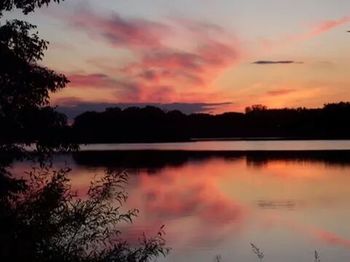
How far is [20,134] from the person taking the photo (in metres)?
12.8

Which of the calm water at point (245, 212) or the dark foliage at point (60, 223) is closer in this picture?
the dark foliage at point (60, 223)

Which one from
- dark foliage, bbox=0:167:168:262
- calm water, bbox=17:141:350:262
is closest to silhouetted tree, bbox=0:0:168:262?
dark foliage, bbox=0:167:168:262

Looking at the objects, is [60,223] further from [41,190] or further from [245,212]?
[245,212]

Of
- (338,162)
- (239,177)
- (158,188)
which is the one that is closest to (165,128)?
(338,162)

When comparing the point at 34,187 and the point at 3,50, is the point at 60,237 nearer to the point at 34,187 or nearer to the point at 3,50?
the point at 34,187

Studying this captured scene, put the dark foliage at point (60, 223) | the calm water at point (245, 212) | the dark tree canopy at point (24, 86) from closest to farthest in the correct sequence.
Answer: the dark foliage at point (60, 223) < the dark tree canopy at point (24, 86) < the calm water at point (245, 212)

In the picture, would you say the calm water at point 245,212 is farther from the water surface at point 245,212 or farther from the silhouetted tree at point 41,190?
the silhouetted tree at point 41,190

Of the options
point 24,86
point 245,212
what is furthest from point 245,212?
point 24,86

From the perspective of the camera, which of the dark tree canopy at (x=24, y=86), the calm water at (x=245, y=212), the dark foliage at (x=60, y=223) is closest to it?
the dark foliage at (x=60, y=223)

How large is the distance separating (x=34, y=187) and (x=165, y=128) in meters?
153

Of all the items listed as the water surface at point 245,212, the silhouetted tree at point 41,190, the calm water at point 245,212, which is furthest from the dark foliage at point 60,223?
the water surface at point 245,212

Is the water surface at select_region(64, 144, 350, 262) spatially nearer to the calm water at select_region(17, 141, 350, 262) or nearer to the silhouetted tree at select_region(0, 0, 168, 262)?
the calm water at select_region(17, 141, 350, 262)

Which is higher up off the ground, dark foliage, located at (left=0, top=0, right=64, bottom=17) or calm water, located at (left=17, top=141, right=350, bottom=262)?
dark foliage, located at (left=0, top=0, right=64, bottom=17)

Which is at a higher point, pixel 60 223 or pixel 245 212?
pixel 60 223
